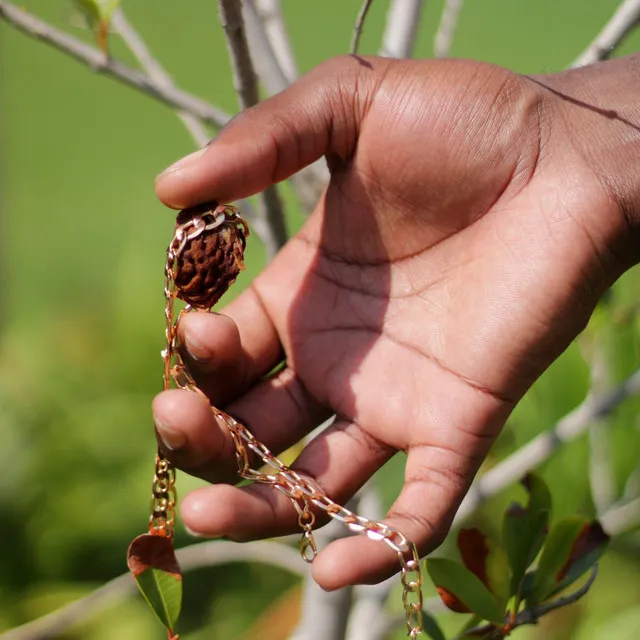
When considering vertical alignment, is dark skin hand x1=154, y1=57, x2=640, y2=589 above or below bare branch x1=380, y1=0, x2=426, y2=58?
below

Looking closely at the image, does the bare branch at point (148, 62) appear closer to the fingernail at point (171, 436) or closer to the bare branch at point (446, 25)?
the bare branch at point (446, 25)

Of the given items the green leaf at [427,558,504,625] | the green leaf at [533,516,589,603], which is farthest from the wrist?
the green leaf at [427,558,504,625]

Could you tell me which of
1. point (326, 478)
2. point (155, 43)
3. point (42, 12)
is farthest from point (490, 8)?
point (326, 478)

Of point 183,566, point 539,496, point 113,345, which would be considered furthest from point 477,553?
point 113,345

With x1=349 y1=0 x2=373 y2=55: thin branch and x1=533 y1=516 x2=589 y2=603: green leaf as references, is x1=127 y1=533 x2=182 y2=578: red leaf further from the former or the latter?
x1=349 y1=0 x2=373 y2=55: thin branch

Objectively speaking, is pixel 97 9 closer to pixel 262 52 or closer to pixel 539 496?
pixel 262 52

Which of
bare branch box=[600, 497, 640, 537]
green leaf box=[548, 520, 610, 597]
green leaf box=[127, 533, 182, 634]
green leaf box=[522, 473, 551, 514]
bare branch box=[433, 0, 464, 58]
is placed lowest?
bare branch box=[600, 497, 640, 537]

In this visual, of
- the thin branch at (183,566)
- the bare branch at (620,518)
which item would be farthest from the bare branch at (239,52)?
the bare branch at (620,518)

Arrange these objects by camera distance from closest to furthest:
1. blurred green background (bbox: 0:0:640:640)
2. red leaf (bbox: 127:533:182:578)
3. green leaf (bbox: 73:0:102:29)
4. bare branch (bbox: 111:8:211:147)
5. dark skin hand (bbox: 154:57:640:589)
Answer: red leaf (bbox: 127:533:182:578)
dark skin hand (bbox: 154:57:640:589)
green leaf (bbox: 73:0:102:29)
bare branch (bbox: 111:8:211:147)
blurred green background (bbox: 0:0:640:640)
